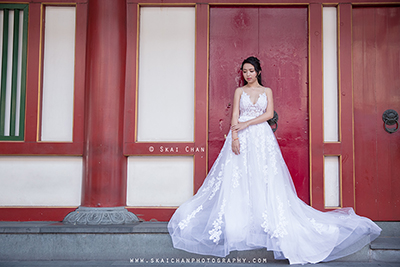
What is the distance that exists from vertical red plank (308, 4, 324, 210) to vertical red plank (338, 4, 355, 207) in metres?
0.22

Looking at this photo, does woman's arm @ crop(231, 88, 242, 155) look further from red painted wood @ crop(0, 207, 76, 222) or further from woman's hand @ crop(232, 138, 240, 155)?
red painted wood @ crop(0, 207, 76, 222)

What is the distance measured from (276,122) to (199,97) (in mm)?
912

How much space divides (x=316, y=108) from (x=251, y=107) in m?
0.78

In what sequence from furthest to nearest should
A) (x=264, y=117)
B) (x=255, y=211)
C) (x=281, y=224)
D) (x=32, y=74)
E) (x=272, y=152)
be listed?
(x=32, y=74)
(x=264, y=117)
(x=272, y=152)
(x=255, y=211)
(x=281, y=224)

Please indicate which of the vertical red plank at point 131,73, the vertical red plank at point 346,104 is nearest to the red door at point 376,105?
the vertical red plank at point 346,104

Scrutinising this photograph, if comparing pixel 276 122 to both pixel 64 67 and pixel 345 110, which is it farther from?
pixel 64 67

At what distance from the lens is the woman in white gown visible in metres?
3.23

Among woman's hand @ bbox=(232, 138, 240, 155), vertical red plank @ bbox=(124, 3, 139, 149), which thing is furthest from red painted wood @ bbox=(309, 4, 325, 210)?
vertical red plank @ bbox=(124, 3, 139, 149)

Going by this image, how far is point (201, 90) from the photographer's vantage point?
4156mm

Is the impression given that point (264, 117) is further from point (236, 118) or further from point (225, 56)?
point (225, 56)

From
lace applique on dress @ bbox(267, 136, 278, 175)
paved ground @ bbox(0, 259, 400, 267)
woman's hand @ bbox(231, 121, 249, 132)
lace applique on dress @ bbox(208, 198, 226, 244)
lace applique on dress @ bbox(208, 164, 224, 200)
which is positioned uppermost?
woman's hand @ bbox(231, 121, 249, 132)

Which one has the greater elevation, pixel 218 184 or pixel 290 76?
pixel 290 76

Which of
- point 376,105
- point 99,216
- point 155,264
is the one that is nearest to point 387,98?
point 376,105

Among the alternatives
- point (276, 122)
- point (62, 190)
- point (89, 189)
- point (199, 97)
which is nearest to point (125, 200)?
point (89, 189)
